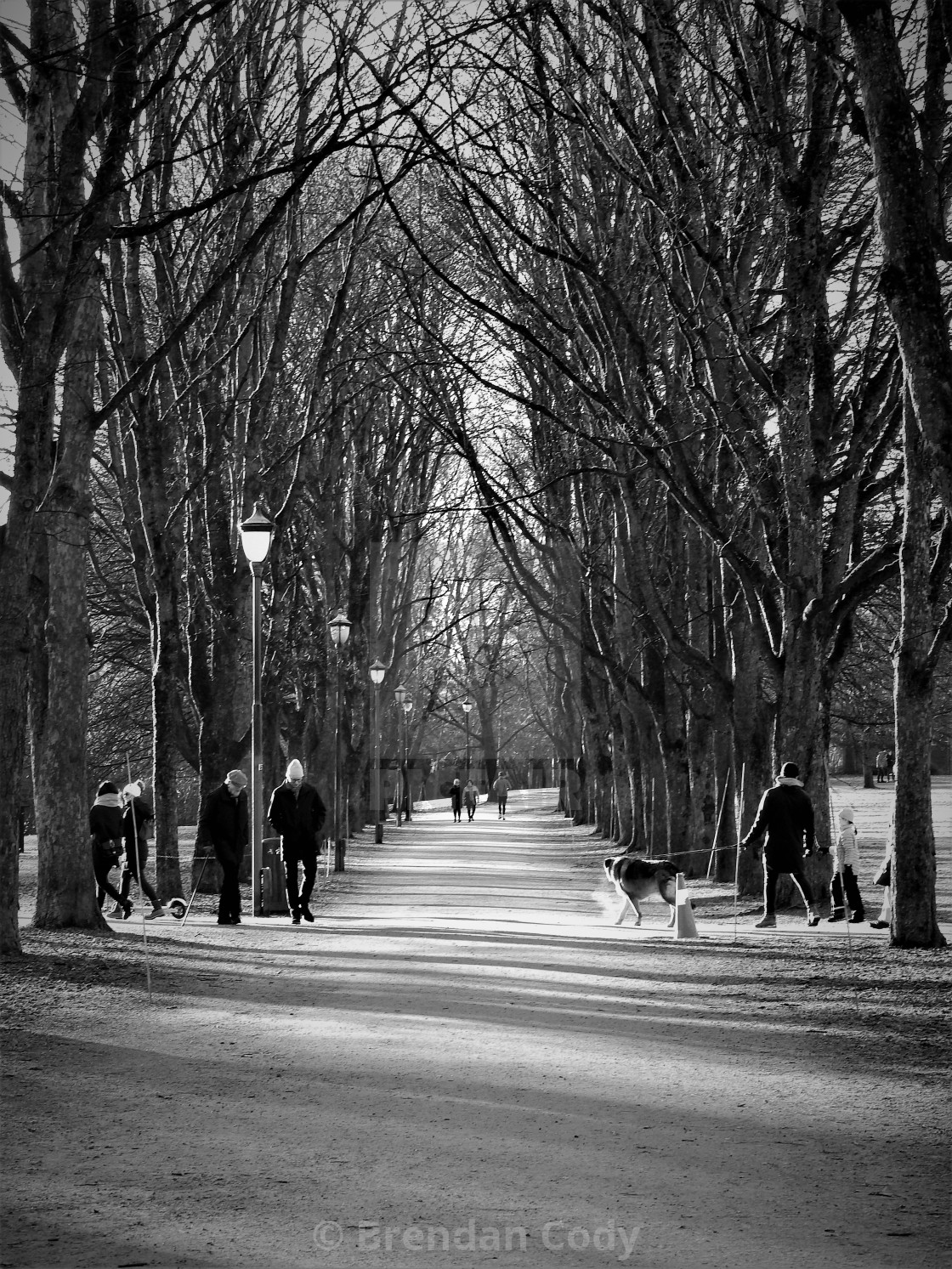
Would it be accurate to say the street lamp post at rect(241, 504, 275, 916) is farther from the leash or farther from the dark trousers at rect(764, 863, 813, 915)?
the leash

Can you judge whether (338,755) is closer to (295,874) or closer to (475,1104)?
(295,874)

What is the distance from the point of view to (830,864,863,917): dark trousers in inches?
667

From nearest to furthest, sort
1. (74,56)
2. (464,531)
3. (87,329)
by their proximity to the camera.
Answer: (74,56) < (87,329) < (464,531)

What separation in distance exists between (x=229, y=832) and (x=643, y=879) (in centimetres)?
488

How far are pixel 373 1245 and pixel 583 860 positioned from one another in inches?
1114

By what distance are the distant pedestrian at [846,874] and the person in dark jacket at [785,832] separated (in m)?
0.31

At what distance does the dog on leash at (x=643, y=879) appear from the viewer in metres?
17.3

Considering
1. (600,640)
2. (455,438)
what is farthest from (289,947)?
(600,640)

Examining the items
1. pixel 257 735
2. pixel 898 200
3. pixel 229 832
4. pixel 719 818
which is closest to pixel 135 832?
pixel 229 832

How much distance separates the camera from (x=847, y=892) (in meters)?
16.9

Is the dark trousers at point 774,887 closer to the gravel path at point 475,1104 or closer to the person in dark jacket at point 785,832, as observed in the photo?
the person in dark jacket at point 785,832

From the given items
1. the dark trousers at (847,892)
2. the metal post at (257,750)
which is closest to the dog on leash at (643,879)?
the dark trousers at (847,892)

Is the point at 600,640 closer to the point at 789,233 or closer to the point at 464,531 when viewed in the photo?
the point at 789,233

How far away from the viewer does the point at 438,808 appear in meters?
80.4
